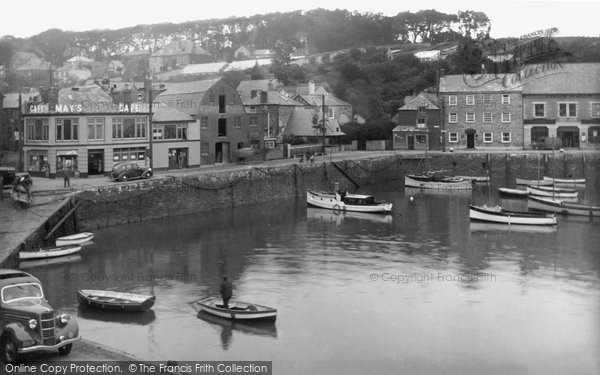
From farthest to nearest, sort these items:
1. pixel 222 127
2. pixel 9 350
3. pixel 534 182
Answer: pixel 222 127 < pixel 534 182 < pixel 9 350

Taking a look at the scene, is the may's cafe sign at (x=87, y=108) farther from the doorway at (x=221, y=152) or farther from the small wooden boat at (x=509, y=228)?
the small wooden boat at (x=509, y=228)

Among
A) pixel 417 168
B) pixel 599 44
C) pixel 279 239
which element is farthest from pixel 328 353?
pixel 599 44

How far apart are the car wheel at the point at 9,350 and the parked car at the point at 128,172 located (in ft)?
109

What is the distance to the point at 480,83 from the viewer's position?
269 ft

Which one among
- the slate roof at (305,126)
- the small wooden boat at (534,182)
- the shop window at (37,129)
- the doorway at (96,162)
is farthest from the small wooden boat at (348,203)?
the slate roof at (305,126)

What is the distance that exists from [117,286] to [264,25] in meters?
150

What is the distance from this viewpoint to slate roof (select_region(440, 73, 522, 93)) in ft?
266

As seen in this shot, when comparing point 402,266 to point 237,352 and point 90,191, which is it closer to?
point 237,352

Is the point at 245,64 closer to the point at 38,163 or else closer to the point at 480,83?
the point at 480,83

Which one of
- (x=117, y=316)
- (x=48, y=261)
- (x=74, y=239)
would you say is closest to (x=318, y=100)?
(x=74, y=239)

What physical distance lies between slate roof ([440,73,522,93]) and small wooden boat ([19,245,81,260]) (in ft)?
180

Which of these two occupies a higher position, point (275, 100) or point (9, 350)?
point (275, 100)

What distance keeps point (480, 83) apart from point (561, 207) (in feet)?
105

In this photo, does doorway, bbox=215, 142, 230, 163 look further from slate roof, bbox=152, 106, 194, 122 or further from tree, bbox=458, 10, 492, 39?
tree, bbox=458, 10, 492, 39
